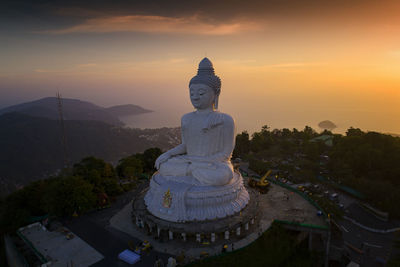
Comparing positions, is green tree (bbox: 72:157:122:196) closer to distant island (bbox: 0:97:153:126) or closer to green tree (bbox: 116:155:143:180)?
green tree (bbox: 116:155:143:180)

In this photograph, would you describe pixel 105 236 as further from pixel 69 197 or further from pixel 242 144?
pixel 242 144

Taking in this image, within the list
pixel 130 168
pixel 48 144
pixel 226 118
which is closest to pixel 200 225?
pixel 226 118

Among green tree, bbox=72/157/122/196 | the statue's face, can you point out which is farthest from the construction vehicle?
green tree, bbox=72/157/122/196

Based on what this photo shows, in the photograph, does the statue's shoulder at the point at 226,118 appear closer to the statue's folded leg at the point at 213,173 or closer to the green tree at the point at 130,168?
the statue's folded leg at the point at 213,173

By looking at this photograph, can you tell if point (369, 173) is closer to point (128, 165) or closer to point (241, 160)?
point (241, 160)

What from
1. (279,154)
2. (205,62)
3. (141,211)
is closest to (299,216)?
(141,211)
